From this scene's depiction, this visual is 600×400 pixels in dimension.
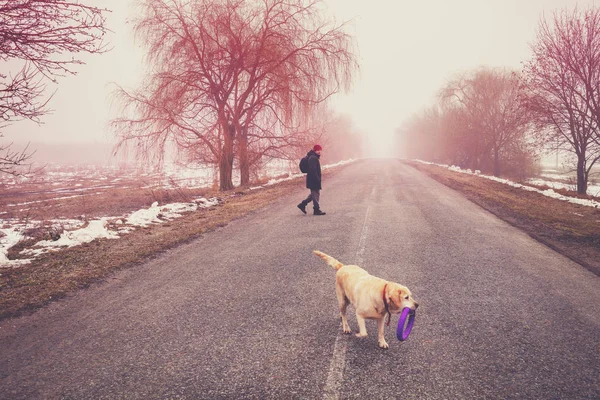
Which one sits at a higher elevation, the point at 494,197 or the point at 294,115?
the point at 294,115

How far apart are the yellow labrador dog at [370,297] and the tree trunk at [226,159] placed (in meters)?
13.2

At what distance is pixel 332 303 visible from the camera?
4090 mm

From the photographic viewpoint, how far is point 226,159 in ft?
52.9

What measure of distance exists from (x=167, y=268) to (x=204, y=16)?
43.7ft

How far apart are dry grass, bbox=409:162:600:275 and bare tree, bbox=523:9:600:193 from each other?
4299 millimetres

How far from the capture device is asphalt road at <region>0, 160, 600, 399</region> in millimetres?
2645

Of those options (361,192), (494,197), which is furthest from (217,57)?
(494,197)

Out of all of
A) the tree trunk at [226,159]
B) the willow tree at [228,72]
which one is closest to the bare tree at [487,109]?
the willow tree at [228,72]

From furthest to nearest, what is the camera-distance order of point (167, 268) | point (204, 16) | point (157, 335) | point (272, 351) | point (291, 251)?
point (204, 16) → point (291, 251) → point (167, 268) → point (157, 335) → point (272, 351)

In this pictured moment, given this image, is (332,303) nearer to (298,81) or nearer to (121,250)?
(121,250)

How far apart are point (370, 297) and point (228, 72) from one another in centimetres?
1500

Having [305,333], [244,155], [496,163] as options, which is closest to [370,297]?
[305,333]

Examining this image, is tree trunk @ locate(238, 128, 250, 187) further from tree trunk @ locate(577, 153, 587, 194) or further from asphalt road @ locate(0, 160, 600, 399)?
tree trunk @ locate(577, 153, 587, 194)

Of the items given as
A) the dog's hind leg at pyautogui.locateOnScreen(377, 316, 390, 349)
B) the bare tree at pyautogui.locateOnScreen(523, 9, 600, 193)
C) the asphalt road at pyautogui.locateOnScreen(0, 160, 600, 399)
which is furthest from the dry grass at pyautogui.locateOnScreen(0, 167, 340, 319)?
the bare tree at pyautogui.locateOnScreen(523, 9, 600, 193)
